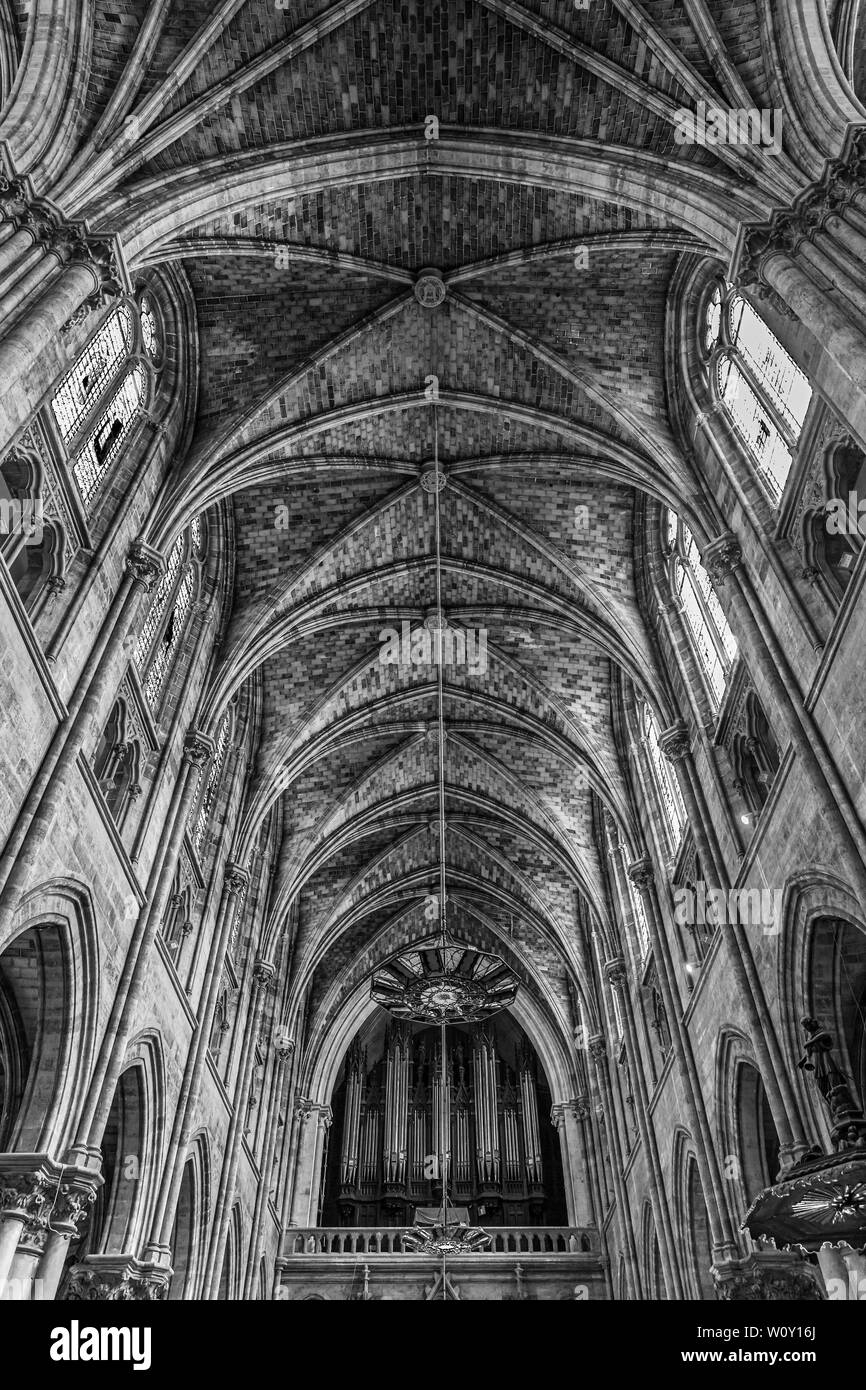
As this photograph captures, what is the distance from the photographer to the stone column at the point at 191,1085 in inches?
608

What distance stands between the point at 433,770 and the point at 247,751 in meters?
6.67

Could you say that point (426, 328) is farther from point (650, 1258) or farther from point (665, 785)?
point (650, 1258)

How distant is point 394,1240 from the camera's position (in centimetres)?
2662

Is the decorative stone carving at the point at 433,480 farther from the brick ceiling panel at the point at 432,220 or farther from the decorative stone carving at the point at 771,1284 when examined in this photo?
the decorative stone carving at the point at 771,1284

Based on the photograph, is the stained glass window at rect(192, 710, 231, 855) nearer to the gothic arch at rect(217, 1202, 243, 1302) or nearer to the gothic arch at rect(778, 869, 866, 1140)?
the gothic arch at rect(217, 1202, 243, 1302)

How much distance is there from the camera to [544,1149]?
101 feet

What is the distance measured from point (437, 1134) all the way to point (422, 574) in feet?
56.8

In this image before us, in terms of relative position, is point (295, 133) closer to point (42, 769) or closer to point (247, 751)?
point (42, 769)

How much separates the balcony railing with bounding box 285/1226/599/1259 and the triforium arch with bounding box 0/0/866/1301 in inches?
6.5

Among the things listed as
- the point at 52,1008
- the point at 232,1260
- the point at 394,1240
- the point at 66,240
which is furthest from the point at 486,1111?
the point at 66,240

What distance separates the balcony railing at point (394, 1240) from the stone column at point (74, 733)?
18542 mm

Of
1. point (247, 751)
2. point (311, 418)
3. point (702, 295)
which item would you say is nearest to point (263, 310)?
point (311, 418)

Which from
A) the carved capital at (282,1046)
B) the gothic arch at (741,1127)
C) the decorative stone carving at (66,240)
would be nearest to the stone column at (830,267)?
the decorative stone carving at (66,240)
